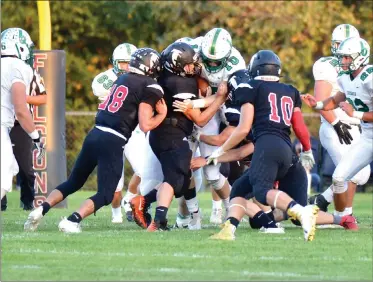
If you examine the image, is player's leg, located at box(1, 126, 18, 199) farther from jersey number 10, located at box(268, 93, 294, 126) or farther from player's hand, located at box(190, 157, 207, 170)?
jersey number 10, located at box(268, 93, 294, 126)

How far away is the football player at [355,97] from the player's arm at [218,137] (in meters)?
0.80

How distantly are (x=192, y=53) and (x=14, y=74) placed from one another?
1587 mm

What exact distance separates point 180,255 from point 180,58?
2.47 meters

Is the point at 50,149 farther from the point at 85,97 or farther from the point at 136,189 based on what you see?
the point at 85,97

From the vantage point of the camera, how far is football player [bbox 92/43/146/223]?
1171cm

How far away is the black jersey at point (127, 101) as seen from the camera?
9805 mm

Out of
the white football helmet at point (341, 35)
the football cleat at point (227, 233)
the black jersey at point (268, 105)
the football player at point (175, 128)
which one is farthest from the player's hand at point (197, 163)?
the white football helmet at point (341, 35)

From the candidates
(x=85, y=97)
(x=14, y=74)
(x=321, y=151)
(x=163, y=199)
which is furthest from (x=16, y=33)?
(x=85, y=97)

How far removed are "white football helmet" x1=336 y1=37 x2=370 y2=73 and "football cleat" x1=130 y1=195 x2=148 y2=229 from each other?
6.93 ft

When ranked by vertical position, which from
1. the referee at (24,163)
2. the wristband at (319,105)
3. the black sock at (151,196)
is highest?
the wristband at (319,105)

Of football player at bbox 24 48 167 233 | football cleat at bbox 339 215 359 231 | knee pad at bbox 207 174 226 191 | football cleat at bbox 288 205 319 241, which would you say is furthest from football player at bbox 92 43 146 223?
football cleat at bbox 288 205 319 241

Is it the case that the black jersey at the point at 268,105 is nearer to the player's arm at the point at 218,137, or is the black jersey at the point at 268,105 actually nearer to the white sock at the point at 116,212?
the player's arm at the point at 218,137

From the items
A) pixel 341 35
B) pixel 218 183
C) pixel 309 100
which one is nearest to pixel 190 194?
pixel 218 183

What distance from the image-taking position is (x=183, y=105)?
10.1 m
